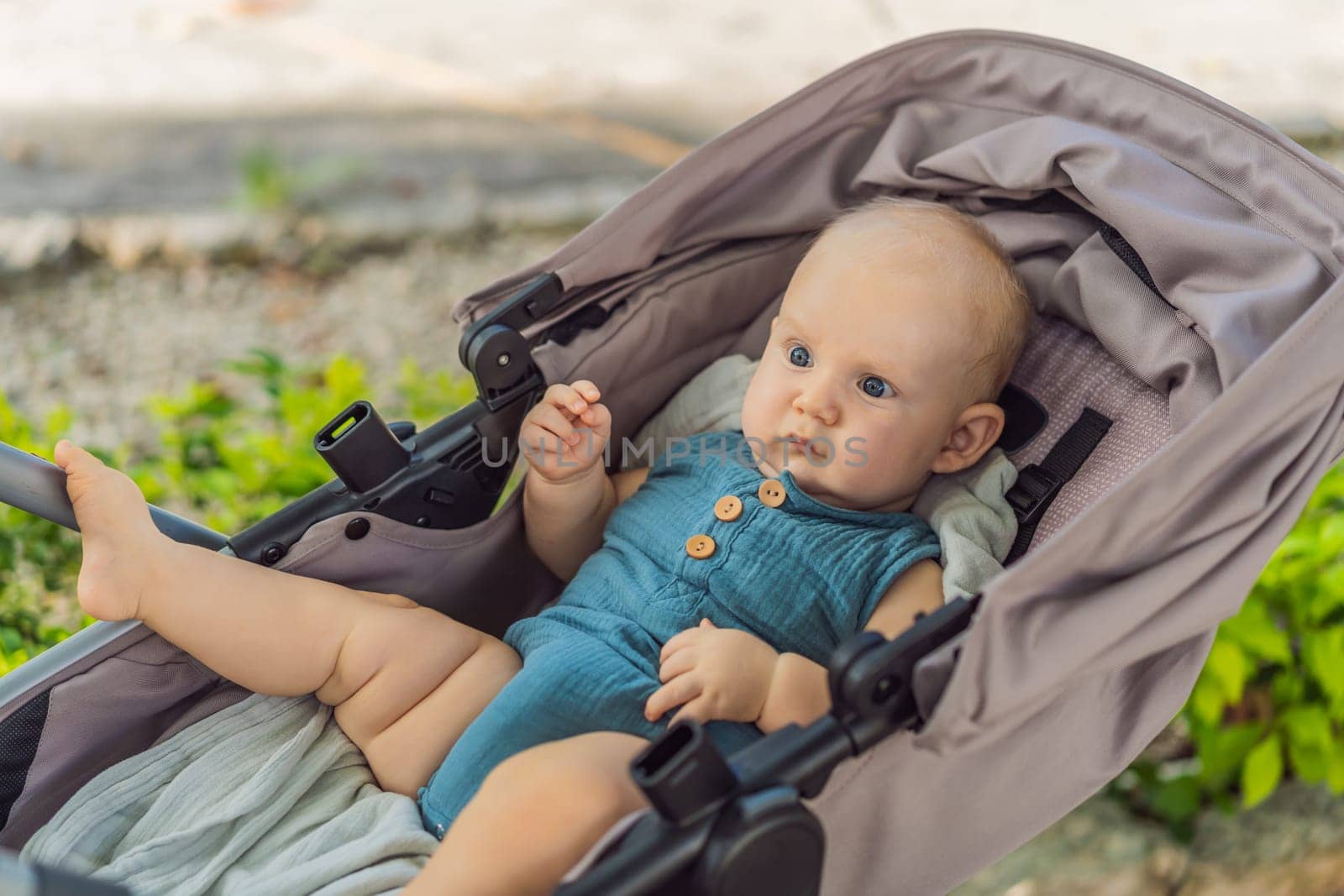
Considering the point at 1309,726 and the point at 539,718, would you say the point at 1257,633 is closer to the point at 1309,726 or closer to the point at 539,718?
the point at 1309,726

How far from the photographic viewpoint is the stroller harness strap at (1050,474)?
5.72 feet

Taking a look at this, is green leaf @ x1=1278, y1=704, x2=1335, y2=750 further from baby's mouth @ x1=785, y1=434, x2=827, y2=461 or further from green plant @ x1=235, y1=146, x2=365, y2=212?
green plant @ x1=235, y1=146, x2=365, y2=212

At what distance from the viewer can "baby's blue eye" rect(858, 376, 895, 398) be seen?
1.67m

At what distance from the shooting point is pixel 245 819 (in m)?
1.47

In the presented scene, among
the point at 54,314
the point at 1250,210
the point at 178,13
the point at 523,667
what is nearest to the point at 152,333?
the point at 54,314

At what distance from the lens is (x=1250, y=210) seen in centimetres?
159

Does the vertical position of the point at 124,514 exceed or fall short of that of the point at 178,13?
it falls short

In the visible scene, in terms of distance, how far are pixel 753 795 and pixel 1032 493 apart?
0.78 m

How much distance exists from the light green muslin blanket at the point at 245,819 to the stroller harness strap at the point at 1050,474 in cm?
90

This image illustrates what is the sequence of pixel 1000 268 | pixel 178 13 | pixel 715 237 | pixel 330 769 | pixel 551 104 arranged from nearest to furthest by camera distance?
pixel 330 769 → pixel 1000 268 → pixel 715 237 → pixel 551 104 → pixel 178 13

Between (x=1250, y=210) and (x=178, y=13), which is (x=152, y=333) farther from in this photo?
(x=1250, y=210)

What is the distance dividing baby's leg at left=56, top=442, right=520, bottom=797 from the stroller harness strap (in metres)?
0.74

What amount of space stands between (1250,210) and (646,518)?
90 centimetres

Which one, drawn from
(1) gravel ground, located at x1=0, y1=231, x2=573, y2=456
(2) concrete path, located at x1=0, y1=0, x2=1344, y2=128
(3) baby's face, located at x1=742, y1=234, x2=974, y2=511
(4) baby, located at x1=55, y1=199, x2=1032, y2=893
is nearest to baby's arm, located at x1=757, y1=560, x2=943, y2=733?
(4) baby, located at x1=55, y1=199, x2=1032, y2=893
